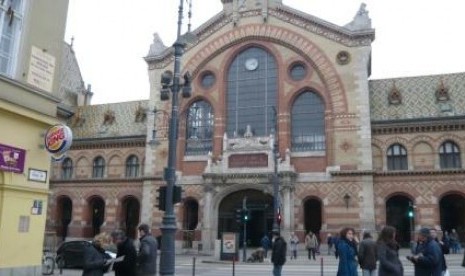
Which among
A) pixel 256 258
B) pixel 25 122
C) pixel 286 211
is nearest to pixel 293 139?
pixel 286 211

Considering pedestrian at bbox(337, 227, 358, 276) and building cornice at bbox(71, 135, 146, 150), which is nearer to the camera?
pedestrian at bbox(337, 227, 358, 276)

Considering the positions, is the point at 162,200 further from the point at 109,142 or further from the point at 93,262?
the point at 109,142

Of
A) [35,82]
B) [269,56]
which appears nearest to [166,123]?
[269,56]

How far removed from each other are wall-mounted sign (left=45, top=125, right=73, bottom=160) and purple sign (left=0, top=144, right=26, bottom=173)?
2.50 feet

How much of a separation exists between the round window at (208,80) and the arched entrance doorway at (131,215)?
38.3 feet

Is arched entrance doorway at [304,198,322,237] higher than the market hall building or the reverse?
the reverse

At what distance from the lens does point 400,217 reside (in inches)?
1453

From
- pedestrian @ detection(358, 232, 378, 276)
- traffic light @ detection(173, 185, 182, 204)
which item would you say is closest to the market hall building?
traffic light @ detection(173, 185, 182, 204)

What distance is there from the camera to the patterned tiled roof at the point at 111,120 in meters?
46.0

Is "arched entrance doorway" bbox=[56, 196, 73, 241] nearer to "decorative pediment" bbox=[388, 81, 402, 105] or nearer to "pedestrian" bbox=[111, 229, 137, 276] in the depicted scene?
"decorative pediment" bbox=[388, 81, 402, 105]

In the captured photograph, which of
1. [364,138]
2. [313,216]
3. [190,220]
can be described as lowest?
[190,220]

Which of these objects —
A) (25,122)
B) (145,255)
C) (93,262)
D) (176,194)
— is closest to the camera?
(93,262)

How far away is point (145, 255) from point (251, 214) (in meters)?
28.8

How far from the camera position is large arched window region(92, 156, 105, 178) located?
45.3m
